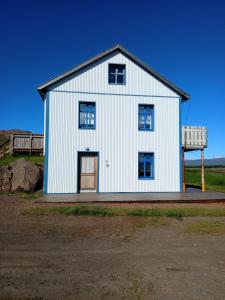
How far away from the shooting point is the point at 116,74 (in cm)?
1669

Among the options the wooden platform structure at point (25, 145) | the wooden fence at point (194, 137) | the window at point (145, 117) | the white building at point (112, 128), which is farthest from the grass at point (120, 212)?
the wooden platform structure at point (25, 145)

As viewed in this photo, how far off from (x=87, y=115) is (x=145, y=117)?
367 cm

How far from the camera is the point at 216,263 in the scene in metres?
5.30

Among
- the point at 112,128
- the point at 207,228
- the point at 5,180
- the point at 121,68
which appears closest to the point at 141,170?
the point at 112,128

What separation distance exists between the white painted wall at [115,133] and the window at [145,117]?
0.32 metres

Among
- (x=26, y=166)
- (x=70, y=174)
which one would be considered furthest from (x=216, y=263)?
(x=26, y=166)

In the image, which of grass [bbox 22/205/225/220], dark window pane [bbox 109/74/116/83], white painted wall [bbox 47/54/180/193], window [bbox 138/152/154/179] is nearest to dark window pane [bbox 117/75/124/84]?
dark window pane [bbox 109/74/116/83]

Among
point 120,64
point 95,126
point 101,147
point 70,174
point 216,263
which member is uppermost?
point 120,64

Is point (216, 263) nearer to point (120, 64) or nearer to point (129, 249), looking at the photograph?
point (129, 249)

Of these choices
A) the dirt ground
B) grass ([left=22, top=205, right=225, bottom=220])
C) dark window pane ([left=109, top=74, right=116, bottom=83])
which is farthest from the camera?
dark window pane ([left=109, top=74, right=116, bottom=83])

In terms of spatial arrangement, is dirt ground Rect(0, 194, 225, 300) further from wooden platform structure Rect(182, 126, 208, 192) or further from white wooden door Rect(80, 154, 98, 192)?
wooden platform structure Rect(182, 126, 208, 192)

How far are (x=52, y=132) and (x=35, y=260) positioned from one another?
1076 cm

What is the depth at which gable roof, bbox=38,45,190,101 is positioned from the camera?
15609mm

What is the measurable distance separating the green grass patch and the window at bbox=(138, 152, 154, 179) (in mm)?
7268
